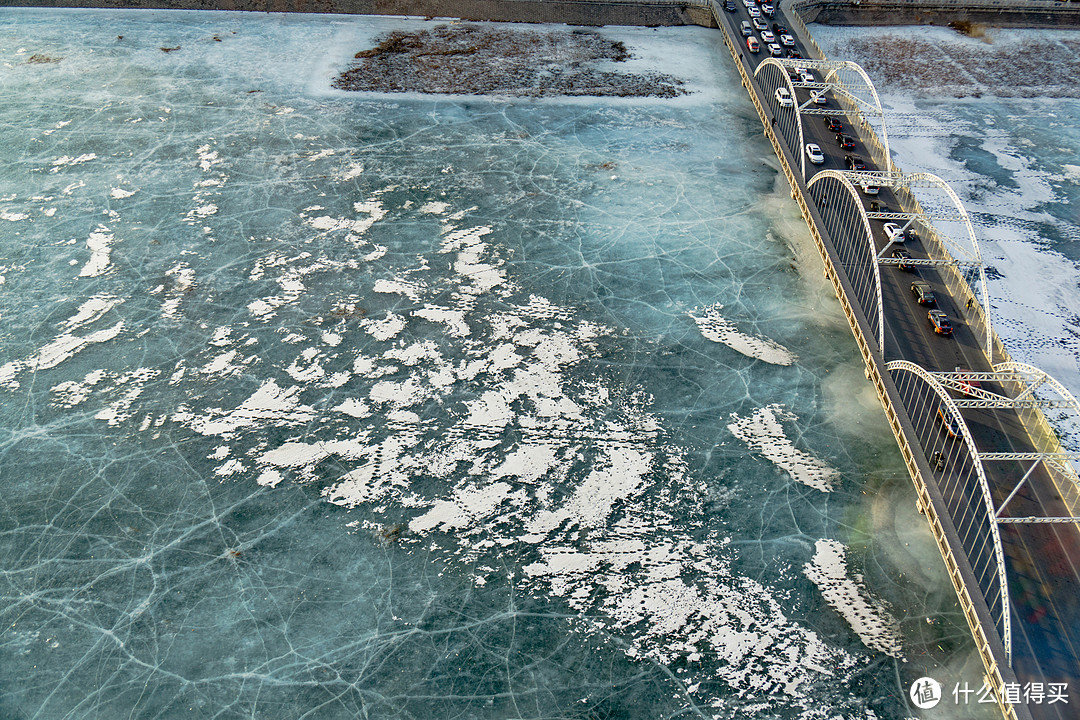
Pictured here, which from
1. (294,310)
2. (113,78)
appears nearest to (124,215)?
(294,310)

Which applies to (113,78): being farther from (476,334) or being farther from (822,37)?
(822,37)

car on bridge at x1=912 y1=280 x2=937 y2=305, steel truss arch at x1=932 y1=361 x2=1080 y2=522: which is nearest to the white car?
car on bridge at x1=912 y1=280 x2=937 y2=305

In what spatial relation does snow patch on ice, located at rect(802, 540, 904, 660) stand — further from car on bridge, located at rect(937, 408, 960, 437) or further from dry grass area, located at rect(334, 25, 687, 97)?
dry grass area, located at rect(334, 25, 687, 97)

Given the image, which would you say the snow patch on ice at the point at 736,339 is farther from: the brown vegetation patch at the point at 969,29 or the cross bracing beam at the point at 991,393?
the brown vegetation patch at the point at 969,29

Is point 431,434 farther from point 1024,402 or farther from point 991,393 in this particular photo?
point 1024,402

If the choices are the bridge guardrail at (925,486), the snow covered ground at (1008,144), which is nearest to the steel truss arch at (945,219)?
the bridge guardrail at (925,486)
